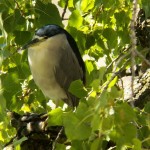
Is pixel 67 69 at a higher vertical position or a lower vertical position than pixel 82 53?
lower

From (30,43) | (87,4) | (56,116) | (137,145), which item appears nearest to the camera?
(137,145)

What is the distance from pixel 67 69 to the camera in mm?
2811

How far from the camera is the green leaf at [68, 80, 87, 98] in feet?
5.34

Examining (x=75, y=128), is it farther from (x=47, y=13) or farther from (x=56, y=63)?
(x=56, y=63)

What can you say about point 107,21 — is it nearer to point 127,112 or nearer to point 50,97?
point 50,97

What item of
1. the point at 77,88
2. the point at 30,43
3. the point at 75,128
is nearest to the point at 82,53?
the point at 30,43

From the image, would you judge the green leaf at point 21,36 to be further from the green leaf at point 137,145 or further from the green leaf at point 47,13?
the green leaf at point 137,145

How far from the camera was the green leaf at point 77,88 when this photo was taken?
5.34 feet

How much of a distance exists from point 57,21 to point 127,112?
940mm

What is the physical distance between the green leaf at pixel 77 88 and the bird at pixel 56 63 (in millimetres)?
1045

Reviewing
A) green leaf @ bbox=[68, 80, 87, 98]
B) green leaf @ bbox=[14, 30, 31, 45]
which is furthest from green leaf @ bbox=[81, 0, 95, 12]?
green leaf @ bbox=[68, 80, 87, 98]

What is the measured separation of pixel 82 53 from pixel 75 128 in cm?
132

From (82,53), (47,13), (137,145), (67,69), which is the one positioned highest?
(47,13)

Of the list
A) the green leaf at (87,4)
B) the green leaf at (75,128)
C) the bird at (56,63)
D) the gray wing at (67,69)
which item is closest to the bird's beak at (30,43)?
the bird at (56,63)
